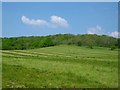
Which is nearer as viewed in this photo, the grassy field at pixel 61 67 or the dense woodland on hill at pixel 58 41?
the grassy field at pixel 61 67

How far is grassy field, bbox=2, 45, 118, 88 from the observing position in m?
10.0

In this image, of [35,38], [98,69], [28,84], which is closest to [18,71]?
[28,84]

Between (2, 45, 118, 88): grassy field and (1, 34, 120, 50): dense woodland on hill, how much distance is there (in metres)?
0.19

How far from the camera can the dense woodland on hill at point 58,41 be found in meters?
11.0

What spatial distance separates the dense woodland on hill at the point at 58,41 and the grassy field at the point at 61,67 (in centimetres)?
19

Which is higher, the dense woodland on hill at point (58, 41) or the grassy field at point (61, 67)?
the dense woodland on hill at point (58, 41)

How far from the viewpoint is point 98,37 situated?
11430mm

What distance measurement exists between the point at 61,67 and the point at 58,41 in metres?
1.24

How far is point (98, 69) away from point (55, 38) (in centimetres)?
207

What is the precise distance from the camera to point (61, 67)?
10.9 metres

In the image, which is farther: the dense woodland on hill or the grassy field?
the dense woodland on hill

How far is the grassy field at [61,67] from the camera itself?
33.0 feet

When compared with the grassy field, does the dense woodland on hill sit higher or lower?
higher

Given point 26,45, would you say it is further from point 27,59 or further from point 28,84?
point 28,84
